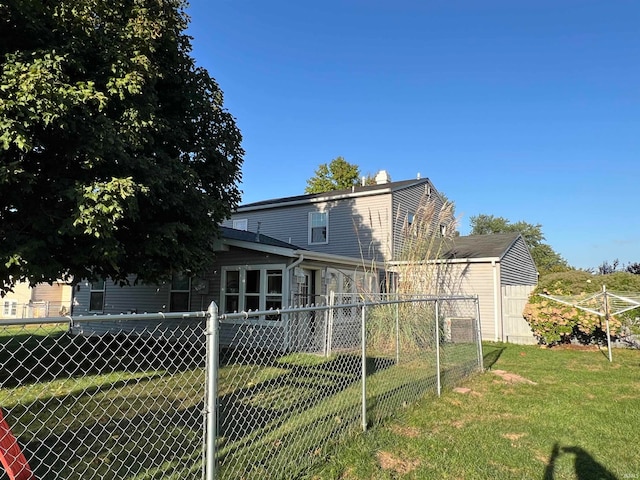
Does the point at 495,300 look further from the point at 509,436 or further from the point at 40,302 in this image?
the point at 40,302

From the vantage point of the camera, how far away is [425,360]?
22.1ft

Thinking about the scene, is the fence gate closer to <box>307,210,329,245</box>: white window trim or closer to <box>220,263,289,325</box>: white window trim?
<box>307,210,329,245</box>: white window trim

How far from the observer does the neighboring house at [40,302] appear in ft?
69.9

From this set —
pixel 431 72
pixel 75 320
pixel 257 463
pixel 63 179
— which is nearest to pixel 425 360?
pixel 257 463

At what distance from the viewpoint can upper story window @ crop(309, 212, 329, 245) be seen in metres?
16.8

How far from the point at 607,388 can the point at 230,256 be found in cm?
916

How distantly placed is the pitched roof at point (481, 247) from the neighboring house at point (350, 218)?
A: 1924 mm

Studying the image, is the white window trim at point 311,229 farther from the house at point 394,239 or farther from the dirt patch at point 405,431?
the dirt patch at point 405,431

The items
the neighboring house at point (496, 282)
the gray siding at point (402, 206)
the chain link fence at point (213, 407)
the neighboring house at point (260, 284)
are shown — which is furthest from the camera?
the gray siding at point (402, 206)

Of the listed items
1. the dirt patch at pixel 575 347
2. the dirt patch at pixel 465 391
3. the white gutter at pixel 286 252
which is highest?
the white gutter at pixel 286 252

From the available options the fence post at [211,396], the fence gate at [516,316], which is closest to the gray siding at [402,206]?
the fence gate at [516,316]

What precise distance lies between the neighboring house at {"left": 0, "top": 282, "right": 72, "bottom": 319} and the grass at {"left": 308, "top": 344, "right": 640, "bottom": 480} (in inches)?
834

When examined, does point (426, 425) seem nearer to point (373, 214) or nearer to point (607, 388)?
point (607, 388)

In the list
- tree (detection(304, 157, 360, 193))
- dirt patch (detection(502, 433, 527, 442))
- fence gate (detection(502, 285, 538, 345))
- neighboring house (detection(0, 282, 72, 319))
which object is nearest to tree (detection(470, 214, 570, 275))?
tree (detection(304, 157, 360, 193))
